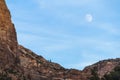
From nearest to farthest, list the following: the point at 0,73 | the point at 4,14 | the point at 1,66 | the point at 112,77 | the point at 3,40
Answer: the point at 112,77 < the point at 0,73 < the point at 1,66 < the point at 3,40 < the point at 4,14

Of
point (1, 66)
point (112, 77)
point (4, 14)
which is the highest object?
point (4, 14)

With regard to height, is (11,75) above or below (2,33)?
below

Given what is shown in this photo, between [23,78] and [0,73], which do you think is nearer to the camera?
[0,73]

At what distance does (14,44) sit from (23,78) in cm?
2540

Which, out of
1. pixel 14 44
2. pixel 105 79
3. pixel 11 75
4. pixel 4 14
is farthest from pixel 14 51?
pixel 105 79

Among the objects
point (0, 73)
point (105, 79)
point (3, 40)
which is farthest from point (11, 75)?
point (105, 79)

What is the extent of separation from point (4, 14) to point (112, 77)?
2852 inches

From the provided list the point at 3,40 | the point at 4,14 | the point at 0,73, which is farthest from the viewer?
the point at 4,14

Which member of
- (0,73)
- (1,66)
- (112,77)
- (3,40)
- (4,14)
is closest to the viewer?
(112,77)

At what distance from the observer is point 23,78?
159m

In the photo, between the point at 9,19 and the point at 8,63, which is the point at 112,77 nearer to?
the point at 8,63

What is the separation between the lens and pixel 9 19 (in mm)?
185875

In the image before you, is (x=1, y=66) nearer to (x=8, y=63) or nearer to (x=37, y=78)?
(x=8, y=63)

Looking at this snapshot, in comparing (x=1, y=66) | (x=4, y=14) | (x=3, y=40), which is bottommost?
(x=1, y=66)
